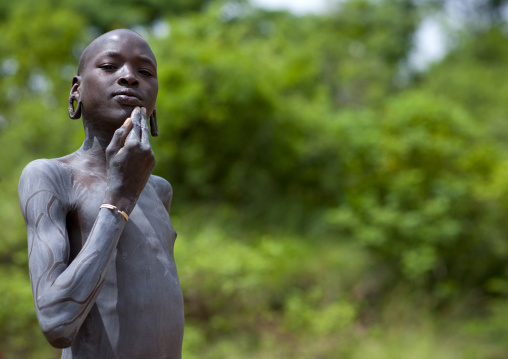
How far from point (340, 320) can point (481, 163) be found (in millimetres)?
3643

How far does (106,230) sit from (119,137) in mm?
312

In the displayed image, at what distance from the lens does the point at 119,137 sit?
6.72 feet

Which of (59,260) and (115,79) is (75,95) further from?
(59,260)

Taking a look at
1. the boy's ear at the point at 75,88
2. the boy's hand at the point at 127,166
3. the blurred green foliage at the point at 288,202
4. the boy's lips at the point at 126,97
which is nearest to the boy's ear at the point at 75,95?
the boy's ear at the point at 75,88

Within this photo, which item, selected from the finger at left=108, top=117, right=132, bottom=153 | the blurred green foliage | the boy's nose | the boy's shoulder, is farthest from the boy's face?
the blurred green foliage

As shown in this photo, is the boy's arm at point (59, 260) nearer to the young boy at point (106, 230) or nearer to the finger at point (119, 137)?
the young boy at point (106, 230)

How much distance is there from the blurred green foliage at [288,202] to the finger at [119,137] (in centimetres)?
497

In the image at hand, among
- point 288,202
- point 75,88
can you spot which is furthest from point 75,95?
point 288,202

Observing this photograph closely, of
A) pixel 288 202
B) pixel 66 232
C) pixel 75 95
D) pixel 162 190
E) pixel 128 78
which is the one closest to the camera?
pixel 66 232

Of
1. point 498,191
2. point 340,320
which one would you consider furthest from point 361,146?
point 340,320

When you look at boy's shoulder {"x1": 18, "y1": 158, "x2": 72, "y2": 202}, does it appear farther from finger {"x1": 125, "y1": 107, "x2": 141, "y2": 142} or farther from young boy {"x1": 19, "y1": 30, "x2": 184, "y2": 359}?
finger {"x1": 125, "y1": 107, "x2": 141, "y2": 142}

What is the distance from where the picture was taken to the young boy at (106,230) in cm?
188

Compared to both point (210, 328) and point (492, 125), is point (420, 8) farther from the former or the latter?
point (210, 328)

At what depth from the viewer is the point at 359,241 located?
32.0 feet
